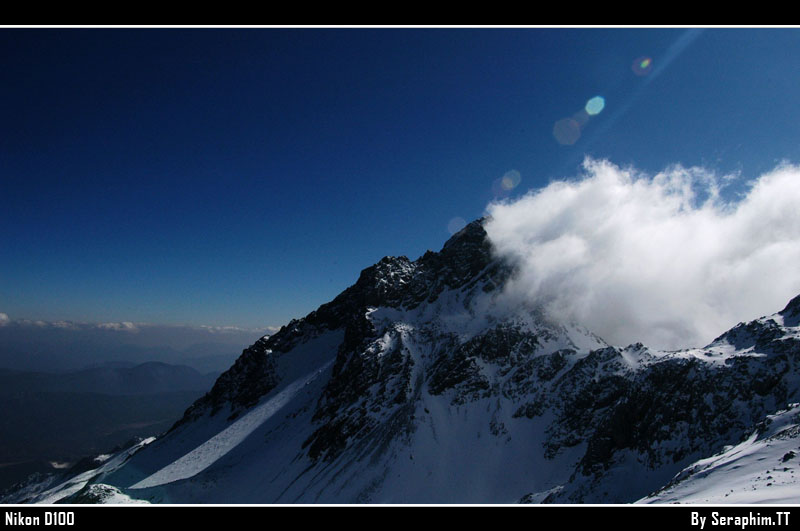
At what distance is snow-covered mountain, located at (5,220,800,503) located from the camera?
2516 inches

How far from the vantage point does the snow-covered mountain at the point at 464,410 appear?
210 ft

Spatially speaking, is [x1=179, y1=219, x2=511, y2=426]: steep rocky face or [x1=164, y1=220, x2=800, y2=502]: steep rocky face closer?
[x1=164, y1=220, x2=800, y2=502]: steep rocky face

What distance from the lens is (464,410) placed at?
119 m

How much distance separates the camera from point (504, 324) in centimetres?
13938

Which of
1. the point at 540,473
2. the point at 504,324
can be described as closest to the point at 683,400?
the point at 540,473
